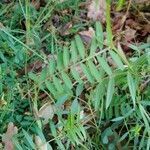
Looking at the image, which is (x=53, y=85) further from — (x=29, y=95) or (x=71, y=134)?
(x=29, y=95)

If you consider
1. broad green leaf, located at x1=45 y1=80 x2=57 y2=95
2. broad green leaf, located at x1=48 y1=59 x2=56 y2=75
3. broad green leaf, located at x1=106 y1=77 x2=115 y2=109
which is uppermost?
broad green leaf, located at x1=48 y1=59 x2=56 y2=75

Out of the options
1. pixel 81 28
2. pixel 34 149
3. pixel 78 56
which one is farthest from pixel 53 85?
pixel 81 28

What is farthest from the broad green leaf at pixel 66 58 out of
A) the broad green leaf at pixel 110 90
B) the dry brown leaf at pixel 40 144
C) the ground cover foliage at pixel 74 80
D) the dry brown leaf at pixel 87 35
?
the dry brown leaf at pixel 87 35

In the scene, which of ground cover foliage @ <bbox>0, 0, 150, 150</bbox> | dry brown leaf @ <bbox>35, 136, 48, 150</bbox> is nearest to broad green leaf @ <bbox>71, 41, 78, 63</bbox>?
ground cover foliage @ <bbox>0, 0, 150, 150</bbox>

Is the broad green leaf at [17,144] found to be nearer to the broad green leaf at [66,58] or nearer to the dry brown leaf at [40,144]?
the dry brown leaf at [40,144]

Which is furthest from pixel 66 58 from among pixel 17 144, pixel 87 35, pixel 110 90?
pixel 87 35

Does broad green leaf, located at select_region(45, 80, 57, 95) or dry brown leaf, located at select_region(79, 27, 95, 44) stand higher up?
broad green leaf, located at select_region(45, 80, 57, 95)

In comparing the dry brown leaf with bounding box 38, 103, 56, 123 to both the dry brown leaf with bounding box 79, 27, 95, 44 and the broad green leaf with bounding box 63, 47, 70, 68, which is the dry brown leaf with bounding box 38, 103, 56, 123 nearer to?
the broad green leaf with bounding box 63, 47, 70, 68

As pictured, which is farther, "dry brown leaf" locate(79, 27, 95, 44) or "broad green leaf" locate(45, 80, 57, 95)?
"dry brown leaf" locate(79, 27, 95, 44)
